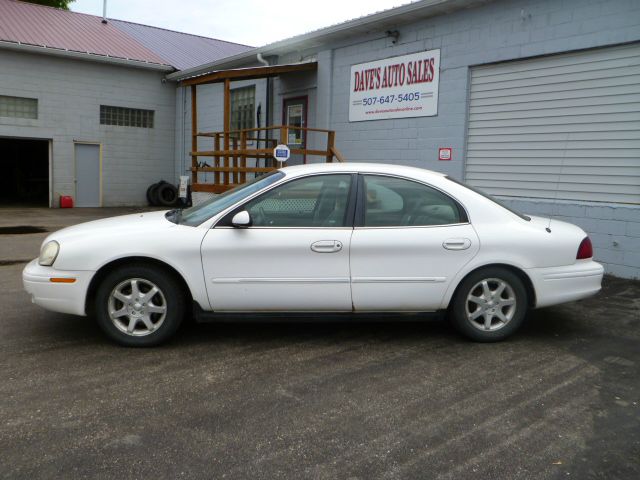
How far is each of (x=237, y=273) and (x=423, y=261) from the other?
150 centimetres

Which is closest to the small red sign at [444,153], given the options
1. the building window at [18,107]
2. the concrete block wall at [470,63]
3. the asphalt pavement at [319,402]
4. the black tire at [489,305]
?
the concrete block wall at [470,63]

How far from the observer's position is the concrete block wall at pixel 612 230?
7.67 metres

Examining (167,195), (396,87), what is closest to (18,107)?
(167,195)

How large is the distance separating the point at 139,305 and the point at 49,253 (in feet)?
2.68

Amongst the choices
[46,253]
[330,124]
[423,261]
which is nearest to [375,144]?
[330,124]

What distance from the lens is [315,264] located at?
15.4ft

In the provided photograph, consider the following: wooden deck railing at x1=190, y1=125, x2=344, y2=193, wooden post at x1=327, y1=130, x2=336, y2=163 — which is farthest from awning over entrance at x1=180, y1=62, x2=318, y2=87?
wooden post at x1=327, y1=130, x2=336, y2=163

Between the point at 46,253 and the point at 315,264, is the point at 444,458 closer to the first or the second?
the point at 315,264

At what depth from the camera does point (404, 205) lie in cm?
492

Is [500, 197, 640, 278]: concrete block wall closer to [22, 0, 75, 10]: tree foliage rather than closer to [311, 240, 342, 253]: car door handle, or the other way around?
[311, 240, 342, 253]: car door handle

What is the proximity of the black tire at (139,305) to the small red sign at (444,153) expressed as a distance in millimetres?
6608

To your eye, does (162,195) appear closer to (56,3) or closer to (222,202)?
(222,202)

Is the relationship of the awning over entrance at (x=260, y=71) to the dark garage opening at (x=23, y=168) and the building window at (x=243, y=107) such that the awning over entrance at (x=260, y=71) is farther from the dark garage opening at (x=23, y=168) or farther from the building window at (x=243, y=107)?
the dark garage opening at (x=23, y=168)

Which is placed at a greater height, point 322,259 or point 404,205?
point 404,205
